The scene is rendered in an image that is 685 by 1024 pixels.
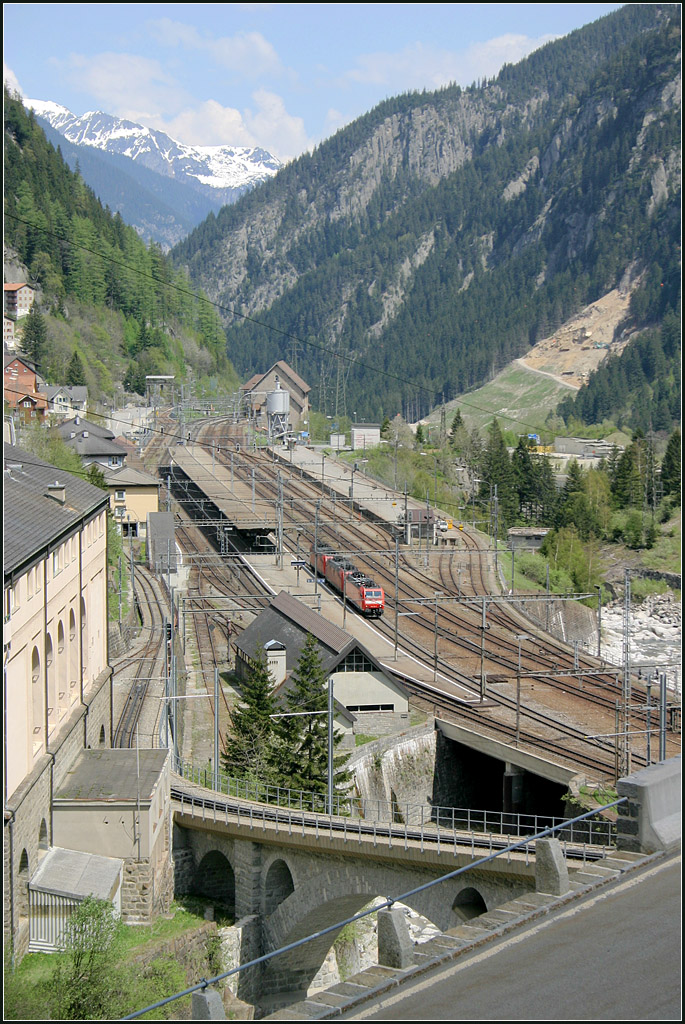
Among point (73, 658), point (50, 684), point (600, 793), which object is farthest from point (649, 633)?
point (50, 684)

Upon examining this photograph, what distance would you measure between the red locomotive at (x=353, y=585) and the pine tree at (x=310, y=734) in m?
13.1

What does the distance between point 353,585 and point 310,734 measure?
1753 cm

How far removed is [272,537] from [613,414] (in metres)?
78.6

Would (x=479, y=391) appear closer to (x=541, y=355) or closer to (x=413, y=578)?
(x=541, y=355)

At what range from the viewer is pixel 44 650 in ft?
66.1

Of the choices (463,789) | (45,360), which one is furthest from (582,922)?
(45,360)

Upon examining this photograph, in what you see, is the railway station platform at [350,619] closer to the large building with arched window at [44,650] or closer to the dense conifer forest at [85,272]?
the large building with arched window at [44,650]

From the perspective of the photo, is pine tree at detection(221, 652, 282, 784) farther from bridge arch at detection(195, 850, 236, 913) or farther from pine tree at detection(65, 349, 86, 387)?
pine tree at detection(65, 349, 86, 387)

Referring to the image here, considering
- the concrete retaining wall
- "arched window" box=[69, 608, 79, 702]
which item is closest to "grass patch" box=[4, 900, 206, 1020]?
"arched window" box=[69, 608, 79, 702]

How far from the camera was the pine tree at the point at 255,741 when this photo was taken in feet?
91.8

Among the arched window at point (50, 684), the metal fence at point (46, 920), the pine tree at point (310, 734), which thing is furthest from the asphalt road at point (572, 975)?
the pine tree at point (310, 734)

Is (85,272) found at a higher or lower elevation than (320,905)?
higher

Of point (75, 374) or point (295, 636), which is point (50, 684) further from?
point (75, 374)

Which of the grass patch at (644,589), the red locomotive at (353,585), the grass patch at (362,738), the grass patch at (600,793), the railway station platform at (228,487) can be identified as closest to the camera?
the grass patch at (600,793)
